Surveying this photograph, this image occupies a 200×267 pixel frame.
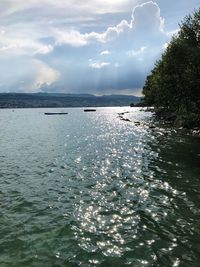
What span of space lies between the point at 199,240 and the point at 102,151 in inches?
1516

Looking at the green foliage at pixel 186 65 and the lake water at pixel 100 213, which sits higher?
the green foliage at pixel 186 65

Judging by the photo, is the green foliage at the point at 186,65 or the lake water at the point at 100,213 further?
the green foliage at the point at 186,65

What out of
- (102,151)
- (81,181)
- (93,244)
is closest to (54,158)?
(102,151)

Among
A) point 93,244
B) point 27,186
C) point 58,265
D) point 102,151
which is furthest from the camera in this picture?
point 102,151

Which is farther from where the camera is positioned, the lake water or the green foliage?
the green foliage

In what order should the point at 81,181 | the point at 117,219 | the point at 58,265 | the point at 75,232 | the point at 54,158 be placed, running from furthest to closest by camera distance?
the point at 54,158 → the point at 81,181 → the point at 117,219 → the point at 75,232 → the point at 58,265

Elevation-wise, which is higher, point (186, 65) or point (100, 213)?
point (186, 65)

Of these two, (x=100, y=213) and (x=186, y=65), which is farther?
(x=186, y=65)

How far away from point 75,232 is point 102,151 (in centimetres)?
3685

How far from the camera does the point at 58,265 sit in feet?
52.9

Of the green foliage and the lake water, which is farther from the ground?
the green foliage

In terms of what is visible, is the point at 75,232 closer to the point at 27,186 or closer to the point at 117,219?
the point at 117,219

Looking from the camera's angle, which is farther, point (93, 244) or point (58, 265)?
point (93, 244)

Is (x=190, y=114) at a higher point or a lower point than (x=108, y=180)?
higher
